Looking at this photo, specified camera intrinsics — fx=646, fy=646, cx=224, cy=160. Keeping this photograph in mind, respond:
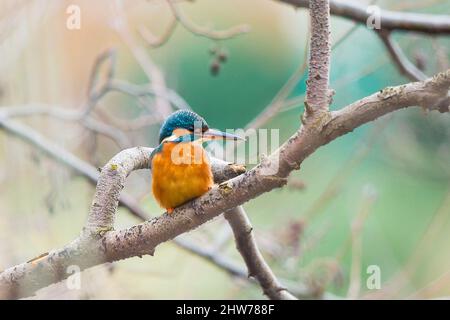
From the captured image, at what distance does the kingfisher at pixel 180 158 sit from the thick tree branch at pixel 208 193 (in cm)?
4

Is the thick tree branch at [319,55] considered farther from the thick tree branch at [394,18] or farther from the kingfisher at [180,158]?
the thick tree branch at [394,18]

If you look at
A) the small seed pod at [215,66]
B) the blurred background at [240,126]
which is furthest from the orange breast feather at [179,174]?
the blurred background at [240,126]

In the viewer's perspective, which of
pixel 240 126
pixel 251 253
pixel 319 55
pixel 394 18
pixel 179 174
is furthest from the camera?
pixel 240 126

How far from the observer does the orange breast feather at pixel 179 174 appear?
0.86m

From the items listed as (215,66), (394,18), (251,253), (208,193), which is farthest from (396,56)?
(208,193)

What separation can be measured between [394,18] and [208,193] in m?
0.70

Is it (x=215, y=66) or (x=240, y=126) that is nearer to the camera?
(x=215, y=66)

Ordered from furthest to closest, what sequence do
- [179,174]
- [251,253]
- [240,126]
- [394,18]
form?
[240,126], [394,18], [251,253], [179,174]

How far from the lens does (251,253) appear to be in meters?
1.04

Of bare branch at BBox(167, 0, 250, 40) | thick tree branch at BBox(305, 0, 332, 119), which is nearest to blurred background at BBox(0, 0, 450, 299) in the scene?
bare branch at BBox(167, 0, 250, 40)

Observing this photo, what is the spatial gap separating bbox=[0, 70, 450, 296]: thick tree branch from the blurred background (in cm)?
58

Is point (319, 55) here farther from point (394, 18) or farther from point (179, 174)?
point (394, 18)

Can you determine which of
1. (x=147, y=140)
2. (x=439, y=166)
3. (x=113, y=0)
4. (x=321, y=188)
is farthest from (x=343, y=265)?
(x=113, y=0)

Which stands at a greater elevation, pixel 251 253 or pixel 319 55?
pixel 319 55
